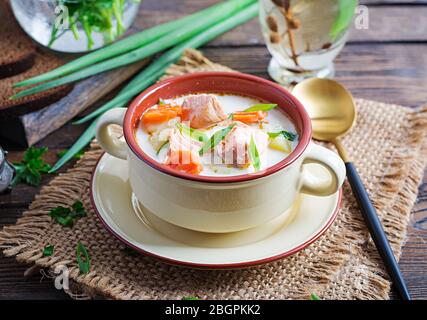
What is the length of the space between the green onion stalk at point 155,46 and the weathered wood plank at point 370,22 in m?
0.07

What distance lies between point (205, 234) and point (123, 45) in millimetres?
696

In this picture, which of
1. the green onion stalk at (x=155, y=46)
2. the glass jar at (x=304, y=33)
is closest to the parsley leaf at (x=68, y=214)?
the green onion stalk at (x=155, y=46)

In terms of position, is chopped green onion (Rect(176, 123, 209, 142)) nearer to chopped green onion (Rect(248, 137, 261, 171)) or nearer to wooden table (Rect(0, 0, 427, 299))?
chopped green onion (Rect(248, 137, 261, 171))

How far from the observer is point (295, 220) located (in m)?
1.26

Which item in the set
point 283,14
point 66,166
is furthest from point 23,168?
point 283,14

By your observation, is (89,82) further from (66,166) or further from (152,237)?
(152,237)

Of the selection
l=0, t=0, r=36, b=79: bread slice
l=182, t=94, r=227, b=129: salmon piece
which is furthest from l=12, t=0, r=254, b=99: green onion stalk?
l=182, t=94, r=227, b=129: salmon piece

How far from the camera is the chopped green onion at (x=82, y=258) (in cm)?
121

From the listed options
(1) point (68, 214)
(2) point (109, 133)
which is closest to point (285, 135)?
(2) point (109, 133)

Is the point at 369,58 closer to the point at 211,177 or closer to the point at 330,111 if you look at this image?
the point at 330,111

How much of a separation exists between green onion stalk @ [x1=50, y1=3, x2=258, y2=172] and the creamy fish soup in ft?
0.91

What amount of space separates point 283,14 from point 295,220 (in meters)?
0.61

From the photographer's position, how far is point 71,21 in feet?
5.69

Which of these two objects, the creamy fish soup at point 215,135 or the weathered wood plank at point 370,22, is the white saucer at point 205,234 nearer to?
the creamy fish soup at point 215,135
